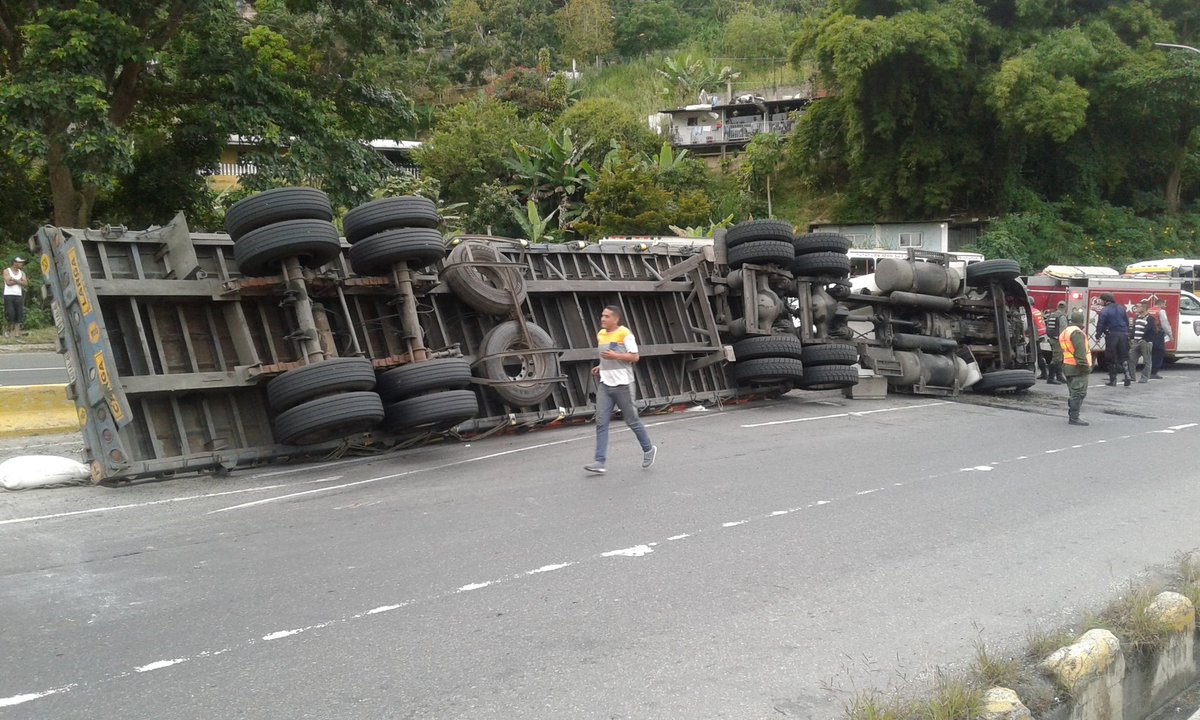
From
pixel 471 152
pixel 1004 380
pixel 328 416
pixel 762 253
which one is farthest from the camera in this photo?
pixel 471 152

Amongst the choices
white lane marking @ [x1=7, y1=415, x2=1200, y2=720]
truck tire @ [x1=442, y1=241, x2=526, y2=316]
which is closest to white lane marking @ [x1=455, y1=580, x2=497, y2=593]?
white lane marking @ [x1=7, y1=415, x2=1200, y2=720]

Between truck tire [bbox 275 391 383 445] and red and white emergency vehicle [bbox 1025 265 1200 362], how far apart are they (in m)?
19.1

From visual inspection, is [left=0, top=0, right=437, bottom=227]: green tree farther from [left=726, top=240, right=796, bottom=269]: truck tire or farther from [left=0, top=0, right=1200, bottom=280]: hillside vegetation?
[left=726, top=240, right=796, bottom=269]: truck tire

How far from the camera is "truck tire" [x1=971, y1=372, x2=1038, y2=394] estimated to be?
16.9 m

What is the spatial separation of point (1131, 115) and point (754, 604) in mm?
42587

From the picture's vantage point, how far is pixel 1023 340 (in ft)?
57.7

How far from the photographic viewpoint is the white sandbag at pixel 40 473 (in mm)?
8453

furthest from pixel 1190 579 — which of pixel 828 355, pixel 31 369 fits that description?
pixel 31 369

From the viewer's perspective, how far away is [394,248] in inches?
404

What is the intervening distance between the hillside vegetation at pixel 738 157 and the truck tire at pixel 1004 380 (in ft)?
37.8

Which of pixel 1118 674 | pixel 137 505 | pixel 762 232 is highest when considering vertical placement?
pixel 762 232

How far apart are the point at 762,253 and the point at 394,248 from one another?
6051mm

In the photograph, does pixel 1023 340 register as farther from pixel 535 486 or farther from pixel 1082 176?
pixel 1082 176

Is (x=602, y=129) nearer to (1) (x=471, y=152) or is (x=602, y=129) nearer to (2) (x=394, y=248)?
(1) (x=471, y=152)
